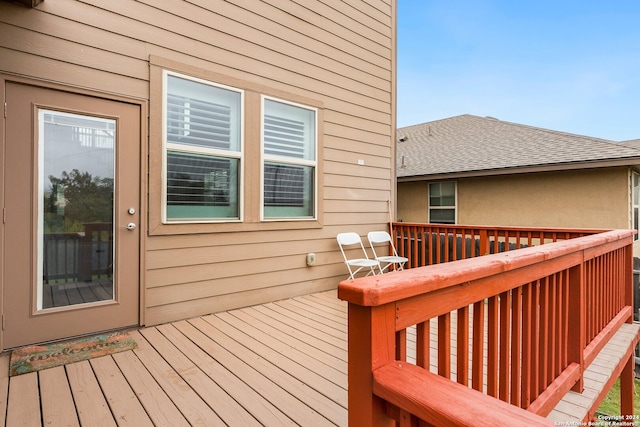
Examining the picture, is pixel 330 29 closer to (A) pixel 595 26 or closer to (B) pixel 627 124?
(A) pixel 595 26

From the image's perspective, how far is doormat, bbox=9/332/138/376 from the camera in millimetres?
2137

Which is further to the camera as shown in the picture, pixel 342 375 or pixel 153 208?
pixel 153 208

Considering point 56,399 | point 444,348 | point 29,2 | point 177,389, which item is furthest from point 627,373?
point 29,2

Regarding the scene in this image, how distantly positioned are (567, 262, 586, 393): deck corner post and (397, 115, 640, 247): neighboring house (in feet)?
18.1

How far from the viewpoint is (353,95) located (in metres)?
4.53

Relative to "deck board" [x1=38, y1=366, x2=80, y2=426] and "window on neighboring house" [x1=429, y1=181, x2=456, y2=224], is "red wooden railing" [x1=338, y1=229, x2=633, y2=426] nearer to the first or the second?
"deck board" [x1=38, y1=366, x2=80, y2=426]

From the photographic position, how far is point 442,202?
8562 millimetres

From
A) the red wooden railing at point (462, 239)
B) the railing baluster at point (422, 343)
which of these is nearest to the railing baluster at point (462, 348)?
the railing baluster at point (422, 343)

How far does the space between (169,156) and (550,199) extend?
7.14 meters

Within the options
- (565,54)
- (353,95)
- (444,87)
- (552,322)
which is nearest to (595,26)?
(565,54)

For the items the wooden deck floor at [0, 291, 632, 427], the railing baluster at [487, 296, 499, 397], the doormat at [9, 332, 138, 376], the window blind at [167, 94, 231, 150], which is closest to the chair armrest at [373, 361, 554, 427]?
the railing baluster at [487, 296, 499, 397]

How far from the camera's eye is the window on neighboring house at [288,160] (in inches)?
146

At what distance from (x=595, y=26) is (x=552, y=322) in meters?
22.9

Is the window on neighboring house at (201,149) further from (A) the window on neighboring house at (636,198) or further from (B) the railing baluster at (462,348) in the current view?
(A) the window on neighboring house at (636,198)
